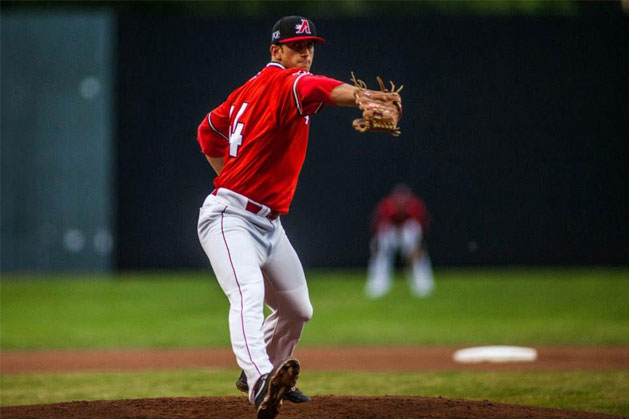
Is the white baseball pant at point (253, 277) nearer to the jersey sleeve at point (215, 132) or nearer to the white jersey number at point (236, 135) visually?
the white jersey number at point (236, 135)

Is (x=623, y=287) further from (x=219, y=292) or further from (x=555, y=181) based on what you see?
(x=219, y=292)

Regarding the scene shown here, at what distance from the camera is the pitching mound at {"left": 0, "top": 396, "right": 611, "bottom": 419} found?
4.89 metres

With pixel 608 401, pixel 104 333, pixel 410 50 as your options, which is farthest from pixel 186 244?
pixel 608 401

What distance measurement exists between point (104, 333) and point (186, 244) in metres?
8.16

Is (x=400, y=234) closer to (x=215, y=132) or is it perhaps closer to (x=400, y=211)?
(x=400, y=211)

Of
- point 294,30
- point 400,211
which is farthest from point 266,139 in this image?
point 400,211

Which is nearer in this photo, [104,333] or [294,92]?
[294,92]

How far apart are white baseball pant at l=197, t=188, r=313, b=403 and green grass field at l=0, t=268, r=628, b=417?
1.96 meters

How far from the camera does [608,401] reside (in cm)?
636

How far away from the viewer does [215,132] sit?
5199mm

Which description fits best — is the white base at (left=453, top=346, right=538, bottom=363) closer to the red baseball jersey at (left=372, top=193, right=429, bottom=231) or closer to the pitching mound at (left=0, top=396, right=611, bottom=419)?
the pitching mound at (left=0, top=396, right=611, bottom=419)

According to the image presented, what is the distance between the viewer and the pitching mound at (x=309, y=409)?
4.89m

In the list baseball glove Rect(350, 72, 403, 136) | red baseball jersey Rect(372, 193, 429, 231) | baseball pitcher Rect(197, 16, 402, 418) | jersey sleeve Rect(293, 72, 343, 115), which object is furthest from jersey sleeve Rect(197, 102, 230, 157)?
red baseball jersey Rect(372, 193, 429, 231)

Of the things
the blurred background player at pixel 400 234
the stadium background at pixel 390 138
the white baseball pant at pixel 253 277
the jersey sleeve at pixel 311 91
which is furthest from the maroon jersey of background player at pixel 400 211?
the jersey sleeve at pixel 311 91
